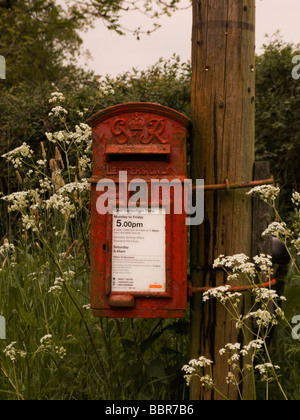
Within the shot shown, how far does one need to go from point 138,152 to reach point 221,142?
428mm

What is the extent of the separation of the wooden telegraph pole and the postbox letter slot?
0.25m

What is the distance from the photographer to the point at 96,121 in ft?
8.98

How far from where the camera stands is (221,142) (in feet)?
9.07

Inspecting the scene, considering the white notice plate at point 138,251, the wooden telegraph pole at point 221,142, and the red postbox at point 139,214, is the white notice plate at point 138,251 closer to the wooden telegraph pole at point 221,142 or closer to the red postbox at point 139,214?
the red postbox at point 139,214

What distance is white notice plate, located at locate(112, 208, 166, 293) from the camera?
2.68 m

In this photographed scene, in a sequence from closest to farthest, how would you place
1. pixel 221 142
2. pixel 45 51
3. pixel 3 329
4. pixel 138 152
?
pixel 138 152, pixel 221 142, pixel 3 329, pixel 45 51

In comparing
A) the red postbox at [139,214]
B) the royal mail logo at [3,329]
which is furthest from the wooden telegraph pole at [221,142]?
the royal mail logo at [3,329]

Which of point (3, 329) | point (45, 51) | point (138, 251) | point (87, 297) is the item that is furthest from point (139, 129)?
point (45, 51)

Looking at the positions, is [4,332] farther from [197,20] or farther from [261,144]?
[261,144]

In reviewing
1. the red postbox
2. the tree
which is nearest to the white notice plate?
the red postbox

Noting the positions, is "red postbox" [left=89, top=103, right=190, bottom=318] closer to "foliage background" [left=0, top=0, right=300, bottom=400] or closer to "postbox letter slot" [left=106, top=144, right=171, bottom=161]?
"postbox letter slot" [left=106, top=144, right=171, bottom=161]

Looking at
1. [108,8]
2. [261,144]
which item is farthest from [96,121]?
[108,8]

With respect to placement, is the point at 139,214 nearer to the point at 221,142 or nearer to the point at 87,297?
the point at 221,142

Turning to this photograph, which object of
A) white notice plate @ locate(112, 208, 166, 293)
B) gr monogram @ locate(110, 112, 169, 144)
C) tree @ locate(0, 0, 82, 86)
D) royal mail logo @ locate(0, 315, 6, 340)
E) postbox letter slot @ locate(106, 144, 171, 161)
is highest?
tree @ locate(0, 0, 82, 86)
